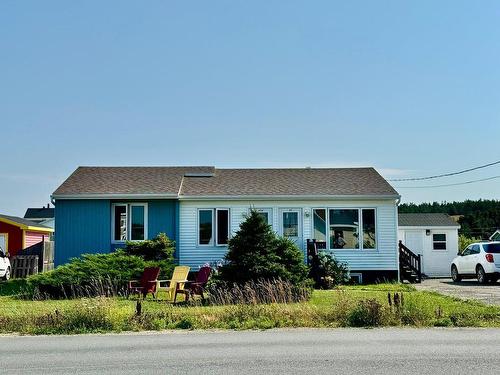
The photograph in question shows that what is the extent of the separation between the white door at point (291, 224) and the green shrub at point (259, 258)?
6.15 m

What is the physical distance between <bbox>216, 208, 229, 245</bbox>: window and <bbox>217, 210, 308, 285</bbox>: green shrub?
6.46m

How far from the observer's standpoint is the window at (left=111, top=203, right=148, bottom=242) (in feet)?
84.2

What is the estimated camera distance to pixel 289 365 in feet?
29.6

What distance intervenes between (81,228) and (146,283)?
7.40m

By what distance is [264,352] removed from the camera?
10156 mm

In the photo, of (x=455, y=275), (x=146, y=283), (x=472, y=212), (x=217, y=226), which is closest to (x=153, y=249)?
(x=217, y=226)

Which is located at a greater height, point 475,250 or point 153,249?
point 153,249

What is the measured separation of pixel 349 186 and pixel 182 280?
1015cm

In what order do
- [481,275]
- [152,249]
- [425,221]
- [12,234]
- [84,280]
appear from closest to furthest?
1. [84,280]
2. [152,249]
3. [481,275]
4. [425,221]
5. [12,234]

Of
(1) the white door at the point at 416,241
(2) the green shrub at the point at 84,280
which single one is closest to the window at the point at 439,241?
(1) the white door at the point at 416,241

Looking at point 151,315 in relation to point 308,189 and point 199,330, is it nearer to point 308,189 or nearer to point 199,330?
point 199,330

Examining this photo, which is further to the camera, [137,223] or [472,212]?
[472,212]

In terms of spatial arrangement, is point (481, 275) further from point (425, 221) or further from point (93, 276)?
point (93, 276)

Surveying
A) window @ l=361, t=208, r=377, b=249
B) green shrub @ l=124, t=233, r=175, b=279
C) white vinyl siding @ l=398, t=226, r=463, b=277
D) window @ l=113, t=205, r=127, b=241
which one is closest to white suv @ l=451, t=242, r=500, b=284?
window @ l=361, t=208, r=377, b=249
